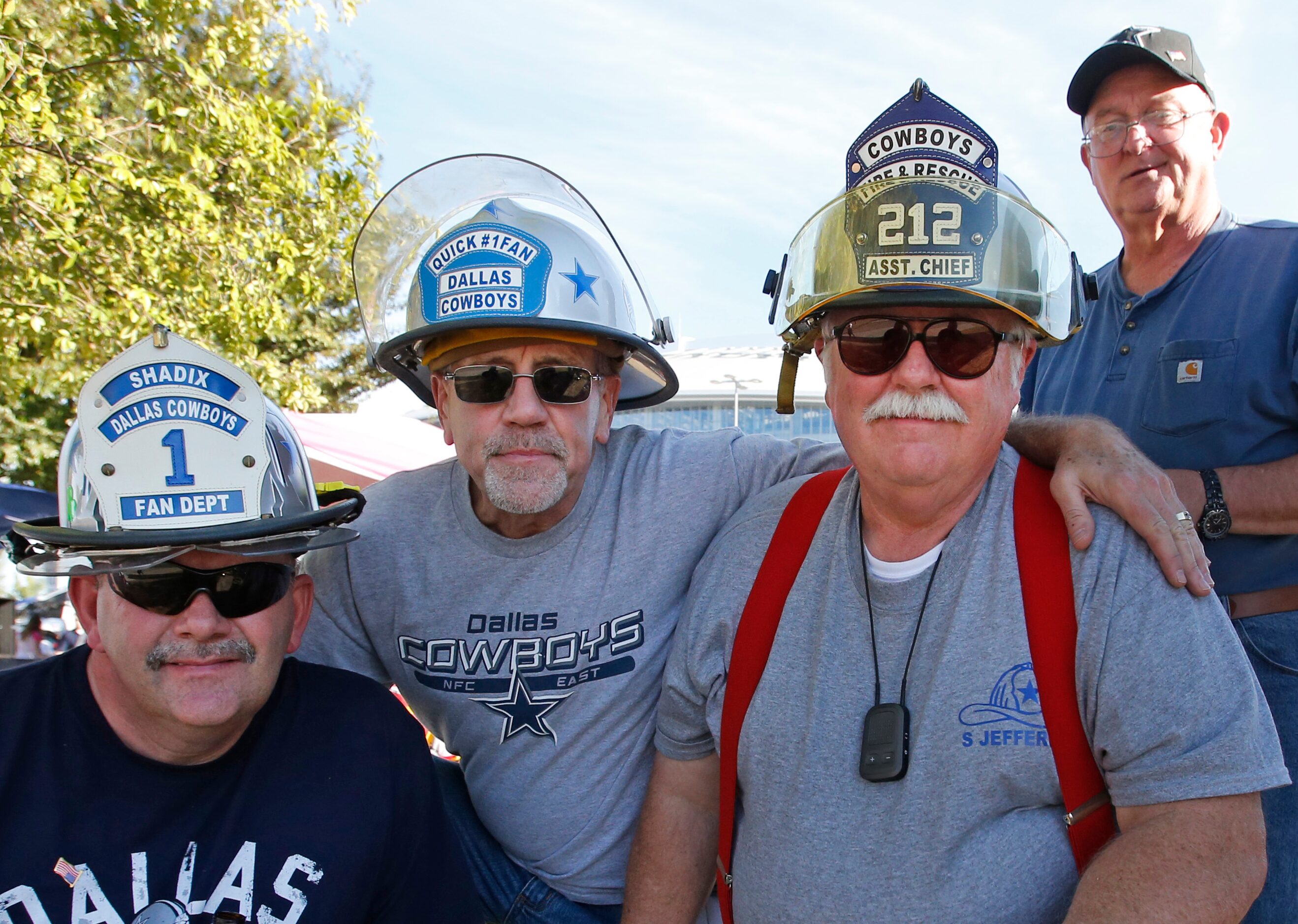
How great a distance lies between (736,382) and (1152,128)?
48.5 ft

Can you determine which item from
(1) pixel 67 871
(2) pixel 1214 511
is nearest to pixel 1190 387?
(2) pixel 1214 511

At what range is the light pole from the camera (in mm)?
17484

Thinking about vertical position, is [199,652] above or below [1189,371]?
below

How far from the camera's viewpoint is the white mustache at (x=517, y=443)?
8.27 ft

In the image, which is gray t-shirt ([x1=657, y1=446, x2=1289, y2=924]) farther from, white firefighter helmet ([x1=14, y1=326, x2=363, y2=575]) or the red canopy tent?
the red canopy tent

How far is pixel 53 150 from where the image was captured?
6.30 metres

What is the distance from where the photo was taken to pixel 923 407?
6.50 feet

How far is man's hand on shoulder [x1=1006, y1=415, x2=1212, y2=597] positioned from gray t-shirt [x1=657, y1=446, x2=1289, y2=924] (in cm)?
3

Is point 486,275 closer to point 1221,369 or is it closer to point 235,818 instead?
point 235,818

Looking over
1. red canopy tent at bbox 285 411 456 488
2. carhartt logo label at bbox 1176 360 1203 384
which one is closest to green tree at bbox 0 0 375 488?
red canopy tent at bbox 285 411 456 488

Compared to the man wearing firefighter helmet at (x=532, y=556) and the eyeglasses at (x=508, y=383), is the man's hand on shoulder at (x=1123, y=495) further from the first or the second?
the eyeglasses at (x=508, y=383)

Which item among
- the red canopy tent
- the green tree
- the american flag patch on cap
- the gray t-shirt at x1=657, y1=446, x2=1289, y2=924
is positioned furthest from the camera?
the red canopy tent

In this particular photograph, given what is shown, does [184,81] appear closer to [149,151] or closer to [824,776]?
[149,151]

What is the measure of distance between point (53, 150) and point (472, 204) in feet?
16.5
